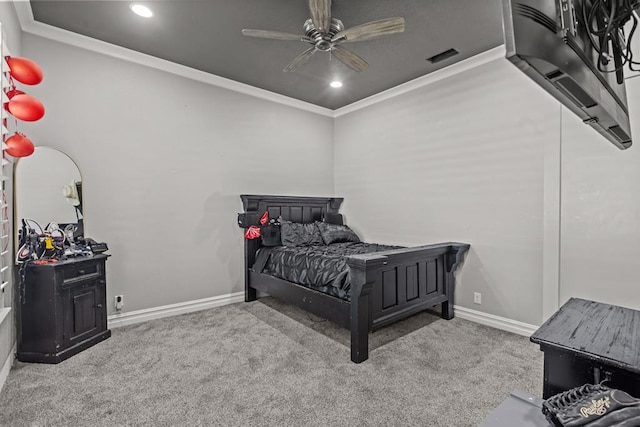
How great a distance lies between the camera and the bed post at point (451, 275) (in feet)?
10.4

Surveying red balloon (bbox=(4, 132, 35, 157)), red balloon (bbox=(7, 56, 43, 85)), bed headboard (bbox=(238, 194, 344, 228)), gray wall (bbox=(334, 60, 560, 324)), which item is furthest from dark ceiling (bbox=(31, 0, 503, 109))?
bed headboard (bbox=(238, 194, 344, 228))

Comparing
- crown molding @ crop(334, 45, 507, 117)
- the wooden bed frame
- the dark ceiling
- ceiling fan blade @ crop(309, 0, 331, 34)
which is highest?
the dark ceiling

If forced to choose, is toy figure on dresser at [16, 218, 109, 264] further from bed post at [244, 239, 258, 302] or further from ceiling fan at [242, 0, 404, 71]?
ceiling fan at [242, 0, 404, 71]

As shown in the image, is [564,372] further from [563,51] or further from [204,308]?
[204,308]

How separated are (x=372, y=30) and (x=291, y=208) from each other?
2577 mm

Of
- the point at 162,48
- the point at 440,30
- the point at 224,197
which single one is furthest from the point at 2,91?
the point at 440,30

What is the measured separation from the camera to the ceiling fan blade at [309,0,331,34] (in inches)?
76.1

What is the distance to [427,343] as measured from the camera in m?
2.65

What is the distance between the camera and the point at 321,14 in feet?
6.70

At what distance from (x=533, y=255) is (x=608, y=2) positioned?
7.85 ft

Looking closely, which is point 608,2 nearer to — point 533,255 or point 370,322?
point 370,322

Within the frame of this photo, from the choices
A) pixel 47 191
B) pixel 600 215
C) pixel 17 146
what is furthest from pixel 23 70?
pixel 600 215

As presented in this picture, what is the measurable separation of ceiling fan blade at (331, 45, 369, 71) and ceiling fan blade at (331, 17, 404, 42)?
0.15 m

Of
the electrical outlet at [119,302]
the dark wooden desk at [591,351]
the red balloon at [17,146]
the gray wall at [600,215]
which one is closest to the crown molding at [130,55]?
the red balloon at [17,146]
